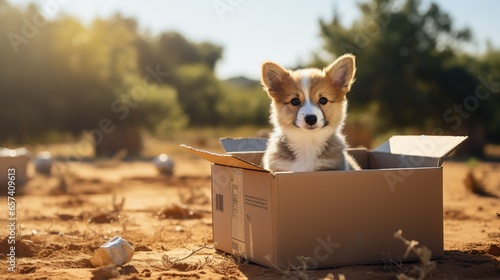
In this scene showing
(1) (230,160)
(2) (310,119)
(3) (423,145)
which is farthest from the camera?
(3) (423,145)

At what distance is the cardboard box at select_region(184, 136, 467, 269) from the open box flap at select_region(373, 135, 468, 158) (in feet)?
0.19

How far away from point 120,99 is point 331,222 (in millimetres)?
18477

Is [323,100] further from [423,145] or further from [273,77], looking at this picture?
[423,145]

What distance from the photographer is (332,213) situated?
4230 mm

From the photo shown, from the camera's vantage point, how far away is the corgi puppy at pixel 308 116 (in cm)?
481

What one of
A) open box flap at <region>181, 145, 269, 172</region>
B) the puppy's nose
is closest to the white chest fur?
the puppy's nose

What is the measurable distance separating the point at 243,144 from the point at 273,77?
113cm

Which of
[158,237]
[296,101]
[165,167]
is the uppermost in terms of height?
[296,101]


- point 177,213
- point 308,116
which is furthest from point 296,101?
point 177,213

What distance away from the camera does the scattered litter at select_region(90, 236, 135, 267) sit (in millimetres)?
4430

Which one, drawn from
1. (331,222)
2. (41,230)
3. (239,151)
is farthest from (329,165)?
(41,230)

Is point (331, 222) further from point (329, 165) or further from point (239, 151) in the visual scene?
point (239, 151)

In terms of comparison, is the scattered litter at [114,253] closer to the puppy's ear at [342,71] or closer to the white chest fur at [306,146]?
the white chest fur at [306,146]

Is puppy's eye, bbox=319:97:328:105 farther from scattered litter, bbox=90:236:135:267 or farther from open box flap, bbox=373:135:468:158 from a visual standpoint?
scattered litter, bbox=90:236:135:267
